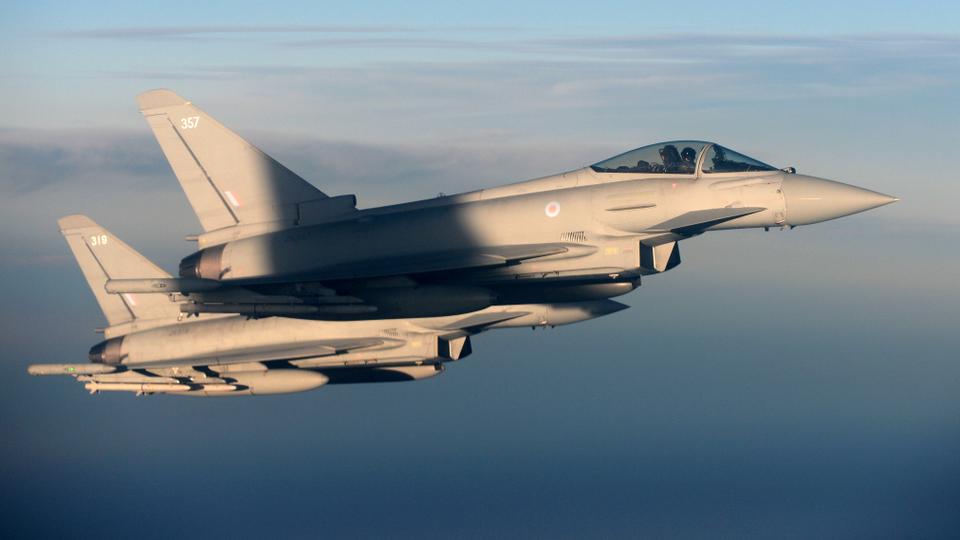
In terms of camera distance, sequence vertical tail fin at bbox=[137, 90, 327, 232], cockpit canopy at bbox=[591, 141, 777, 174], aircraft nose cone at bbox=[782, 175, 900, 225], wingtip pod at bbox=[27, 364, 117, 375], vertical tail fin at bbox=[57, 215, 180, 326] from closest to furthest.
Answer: aircraft nose cone at bbox=[782, 175, 900, 225] → cockpit canopy at bbox=[591, 141, 777, 174] → vertical tail fin at bbox=[137, 90, 327, 232] → wingtip pod at bbox=[27, 364, 117, 375] → vertical tail fin at bbox=[57, 215, 180, 326]

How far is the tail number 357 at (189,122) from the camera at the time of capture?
27.1m

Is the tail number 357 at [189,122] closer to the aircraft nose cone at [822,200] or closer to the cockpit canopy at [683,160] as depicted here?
the cockpit canopy at [683,160]

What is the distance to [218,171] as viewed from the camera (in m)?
26.7

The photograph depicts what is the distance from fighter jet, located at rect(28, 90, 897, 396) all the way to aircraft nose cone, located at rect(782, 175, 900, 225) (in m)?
0.04

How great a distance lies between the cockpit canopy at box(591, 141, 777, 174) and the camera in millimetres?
22156

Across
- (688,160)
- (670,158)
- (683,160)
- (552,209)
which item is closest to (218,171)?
(552,209)

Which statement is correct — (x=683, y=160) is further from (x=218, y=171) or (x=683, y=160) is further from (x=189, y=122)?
(x=189, y=122)

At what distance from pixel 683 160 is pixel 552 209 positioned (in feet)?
9.74

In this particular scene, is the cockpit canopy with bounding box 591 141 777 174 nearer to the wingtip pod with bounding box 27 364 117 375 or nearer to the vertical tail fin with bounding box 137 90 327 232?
the vertical tail fin with bounding box 137 90 327 232

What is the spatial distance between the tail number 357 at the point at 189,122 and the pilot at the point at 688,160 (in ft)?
41.2

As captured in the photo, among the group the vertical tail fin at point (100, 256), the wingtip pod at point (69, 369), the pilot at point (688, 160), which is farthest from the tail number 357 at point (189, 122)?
the pilot at point (688, 160)

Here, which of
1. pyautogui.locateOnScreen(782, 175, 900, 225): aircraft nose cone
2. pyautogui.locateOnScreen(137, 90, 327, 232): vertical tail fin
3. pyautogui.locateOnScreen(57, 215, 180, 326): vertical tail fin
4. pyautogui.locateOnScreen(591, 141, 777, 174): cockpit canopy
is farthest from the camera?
pyautogui.locateOnScreen(57, 215, 180, 326): vertical tail fin

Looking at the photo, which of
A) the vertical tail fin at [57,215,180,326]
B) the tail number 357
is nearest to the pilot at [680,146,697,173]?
the tail number 357

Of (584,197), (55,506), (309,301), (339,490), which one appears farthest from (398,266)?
(55,506)
